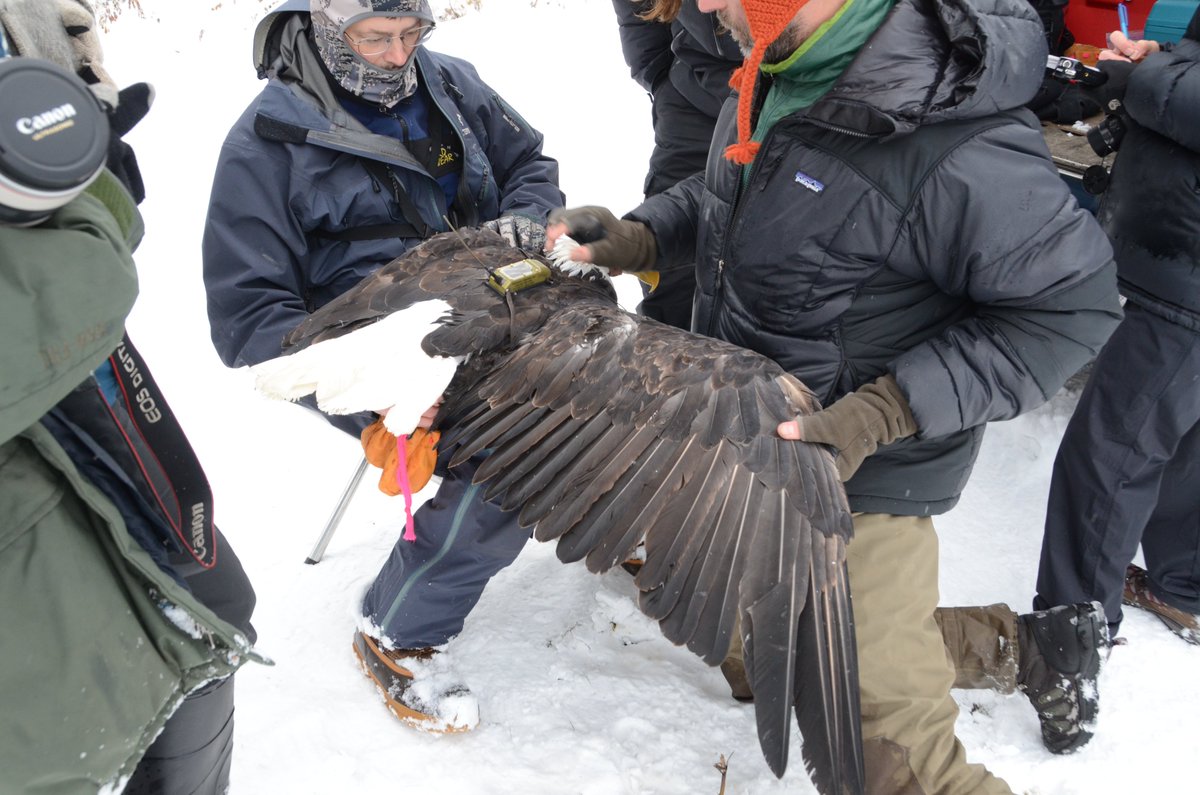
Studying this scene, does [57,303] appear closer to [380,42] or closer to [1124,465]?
[380,42]

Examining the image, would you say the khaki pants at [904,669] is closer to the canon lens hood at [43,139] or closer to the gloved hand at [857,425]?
the gloved hand at [857,425]

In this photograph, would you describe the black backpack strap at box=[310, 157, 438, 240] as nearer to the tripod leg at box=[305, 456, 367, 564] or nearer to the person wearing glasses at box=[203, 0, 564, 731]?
the person wearing glasses at box=[203, 0, 564, 731]

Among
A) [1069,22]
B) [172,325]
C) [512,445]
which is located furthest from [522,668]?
[1069,22]

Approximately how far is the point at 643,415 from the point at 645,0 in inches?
90.3

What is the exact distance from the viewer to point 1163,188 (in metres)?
2.85

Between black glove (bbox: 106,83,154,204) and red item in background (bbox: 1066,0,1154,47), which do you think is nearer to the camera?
black glove (bbox: 106,83,154,204)

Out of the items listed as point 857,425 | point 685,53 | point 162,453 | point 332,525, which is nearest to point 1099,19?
point 685,53

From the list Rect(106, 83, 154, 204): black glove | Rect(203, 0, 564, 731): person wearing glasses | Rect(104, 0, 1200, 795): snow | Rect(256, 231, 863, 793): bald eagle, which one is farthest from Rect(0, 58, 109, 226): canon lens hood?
Rect(104, 0, 1200, 795): snow

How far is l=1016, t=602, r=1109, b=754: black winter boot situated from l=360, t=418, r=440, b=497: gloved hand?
210 centimetres

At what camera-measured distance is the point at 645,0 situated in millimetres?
3664

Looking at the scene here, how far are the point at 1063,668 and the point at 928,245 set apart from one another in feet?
5.23

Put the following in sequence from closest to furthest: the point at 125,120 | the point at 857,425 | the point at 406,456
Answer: the point at 125,120 → the point at 857,425 → the point at 406,456

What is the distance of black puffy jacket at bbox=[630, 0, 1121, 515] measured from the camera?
2.07 meters

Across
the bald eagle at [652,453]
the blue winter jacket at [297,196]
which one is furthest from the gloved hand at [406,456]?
the blue winter jacket at [297,196]
